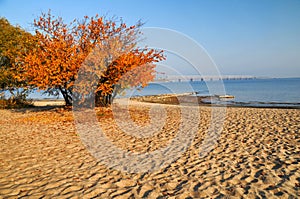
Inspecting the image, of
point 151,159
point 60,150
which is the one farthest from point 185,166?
point 60,150

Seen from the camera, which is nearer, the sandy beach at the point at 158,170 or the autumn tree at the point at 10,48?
the sandy beach at the point at 158,170

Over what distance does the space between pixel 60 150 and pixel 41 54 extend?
8709mm

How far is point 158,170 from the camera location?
5.65 metres

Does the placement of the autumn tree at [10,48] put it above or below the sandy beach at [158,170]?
above

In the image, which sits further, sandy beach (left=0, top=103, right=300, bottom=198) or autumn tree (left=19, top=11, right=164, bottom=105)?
autumn tree (left=19, top=11, right=164, bottom=105)

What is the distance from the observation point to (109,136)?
937cm

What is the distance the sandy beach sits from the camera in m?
4.42

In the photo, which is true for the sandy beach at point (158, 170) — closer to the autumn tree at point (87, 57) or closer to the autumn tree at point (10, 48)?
the autumn tree at point (87, 57)

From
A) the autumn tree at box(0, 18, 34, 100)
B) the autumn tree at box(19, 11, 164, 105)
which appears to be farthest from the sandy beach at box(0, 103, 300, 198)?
the autumn tree at box(0, 18, 34, 100)

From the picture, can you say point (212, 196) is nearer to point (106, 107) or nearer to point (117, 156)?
point (117, 156)

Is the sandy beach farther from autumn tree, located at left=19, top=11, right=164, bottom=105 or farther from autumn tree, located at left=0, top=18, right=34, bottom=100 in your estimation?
autumn tree, located at left=0, top=18, right=34, bottom=100

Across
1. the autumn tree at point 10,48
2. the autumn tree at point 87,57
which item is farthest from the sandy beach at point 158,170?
the autumn tree at point 10,48

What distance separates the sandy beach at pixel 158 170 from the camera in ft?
14.5

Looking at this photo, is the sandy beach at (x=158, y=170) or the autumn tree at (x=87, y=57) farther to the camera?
the autumn tree at (x=87, y=57)
